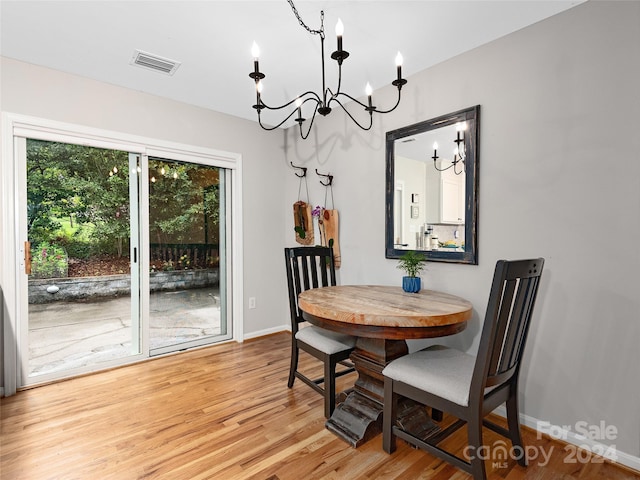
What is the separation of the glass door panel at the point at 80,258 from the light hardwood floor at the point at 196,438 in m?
0.28

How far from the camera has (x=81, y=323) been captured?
2873 mm

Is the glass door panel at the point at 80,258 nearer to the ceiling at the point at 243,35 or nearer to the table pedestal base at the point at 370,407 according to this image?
the ceiling at the point at 243,35

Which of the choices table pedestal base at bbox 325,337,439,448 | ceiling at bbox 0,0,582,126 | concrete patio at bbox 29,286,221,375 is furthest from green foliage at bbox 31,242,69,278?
table pedestal base at bbox 325,337,439,448

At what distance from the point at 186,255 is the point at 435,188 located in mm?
2493

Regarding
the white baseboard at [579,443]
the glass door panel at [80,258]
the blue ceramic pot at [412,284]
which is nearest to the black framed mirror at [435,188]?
the blue ceramic pot at [412,284]

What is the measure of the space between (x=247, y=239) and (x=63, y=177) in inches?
67.5

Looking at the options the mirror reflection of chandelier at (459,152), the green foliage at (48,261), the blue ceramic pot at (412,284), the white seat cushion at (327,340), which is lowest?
the white seat cushion at (327,340)

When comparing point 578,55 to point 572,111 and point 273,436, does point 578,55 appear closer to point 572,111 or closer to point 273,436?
point 572,111

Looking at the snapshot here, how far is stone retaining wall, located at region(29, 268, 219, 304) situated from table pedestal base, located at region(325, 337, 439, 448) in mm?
2082

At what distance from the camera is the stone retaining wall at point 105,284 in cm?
267

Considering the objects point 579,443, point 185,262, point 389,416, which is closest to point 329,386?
point 389,416

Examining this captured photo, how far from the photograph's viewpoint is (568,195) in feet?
6.15

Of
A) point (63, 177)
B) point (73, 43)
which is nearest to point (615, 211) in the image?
point (73, 43)

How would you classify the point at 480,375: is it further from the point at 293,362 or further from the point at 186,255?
the point at 186,255
